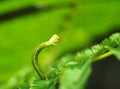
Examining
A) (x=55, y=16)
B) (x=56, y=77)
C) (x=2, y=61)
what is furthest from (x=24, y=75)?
(x=55, y=16)

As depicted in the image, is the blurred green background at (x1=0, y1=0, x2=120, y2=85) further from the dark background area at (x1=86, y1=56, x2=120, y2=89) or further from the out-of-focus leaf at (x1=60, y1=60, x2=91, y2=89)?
the out-of-focus leaf at (x1=60, y1=60, x2=91, y2=89)

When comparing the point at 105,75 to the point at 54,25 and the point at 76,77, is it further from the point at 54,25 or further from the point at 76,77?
the point at 76,77

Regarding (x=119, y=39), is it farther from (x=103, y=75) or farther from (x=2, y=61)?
(x=103, y=75)

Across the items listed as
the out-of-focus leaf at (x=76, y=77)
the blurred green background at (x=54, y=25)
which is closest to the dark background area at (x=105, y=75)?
the blurred green background at (x=54, y=25)

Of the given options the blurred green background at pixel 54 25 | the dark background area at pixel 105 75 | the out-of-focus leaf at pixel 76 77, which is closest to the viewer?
the out-of-focus leaf at pixel 76 77

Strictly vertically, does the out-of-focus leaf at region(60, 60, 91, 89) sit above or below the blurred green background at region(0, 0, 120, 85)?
below

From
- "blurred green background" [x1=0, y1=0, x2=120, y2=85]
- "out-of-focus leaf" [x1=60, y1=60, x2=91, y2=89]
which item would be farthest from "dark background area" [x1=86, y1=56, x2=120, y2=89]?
"out-of-focus leaf" [x1=60, y1=60, x2=91, y2=89]

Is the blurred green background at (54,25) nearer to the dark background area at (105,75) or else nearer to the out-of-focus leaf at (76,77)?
the dark background area at (105,75)

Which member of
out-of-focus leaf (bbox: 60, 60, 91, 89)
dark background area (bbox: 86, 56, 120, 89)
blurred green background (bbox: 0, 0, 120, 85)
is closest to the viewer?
out-of-focus leaf (bbox: 60, 60, 91, 89)

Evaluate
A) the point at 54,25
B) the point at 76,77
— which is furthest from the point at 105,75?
the point at 76,77
